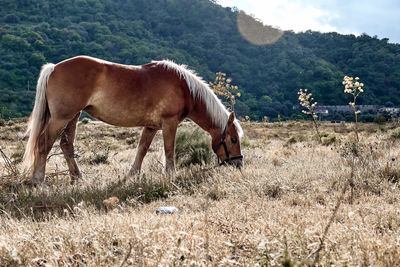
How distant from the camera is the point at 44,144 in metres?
4.33

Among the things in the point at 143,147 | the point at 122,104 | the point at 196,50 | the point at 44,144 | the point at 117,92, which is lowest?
the point at 143,147

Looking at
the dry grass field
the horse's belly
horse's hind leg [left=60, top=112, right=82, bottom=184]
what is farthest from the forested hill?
the dry grass field

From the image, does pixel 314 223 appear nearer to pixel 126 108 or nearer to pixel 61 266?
pixel 61 266

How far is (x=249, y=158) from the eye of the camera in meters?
6.16

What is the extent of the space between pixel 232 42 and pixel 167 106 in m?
108

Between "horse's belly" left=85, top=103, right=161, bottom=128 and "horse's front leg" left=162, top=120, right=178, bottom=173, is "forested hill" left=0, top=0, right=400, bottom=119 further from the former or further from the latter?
"horse's front leg" left=162, top=120, right=178, bottom=173

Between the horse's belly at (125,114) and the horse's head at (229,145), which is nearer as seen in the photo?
the horse's belly at (125,114)

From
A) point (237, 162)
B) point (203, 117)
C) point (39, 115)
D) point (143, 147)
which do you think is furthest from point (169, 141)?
point (39, 115)

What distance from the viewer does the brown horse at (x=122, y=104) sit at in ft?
14.0

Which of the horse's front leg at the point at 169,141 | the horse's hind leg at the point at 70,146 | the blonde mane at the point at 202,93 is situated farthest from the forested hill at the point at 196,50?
the horse's front leg at the point at 169,141

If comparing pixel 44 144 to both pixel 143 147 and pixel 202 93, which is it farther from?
pixel 202 93

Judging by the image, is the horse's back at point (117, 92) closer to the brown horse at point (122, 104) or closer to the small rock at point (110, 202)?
the brown horse at point (122, 104)

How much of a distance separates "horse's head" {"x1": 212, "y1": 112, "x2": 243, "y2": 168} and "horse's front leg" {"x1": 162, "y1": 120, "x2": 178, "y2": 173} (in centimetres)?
87

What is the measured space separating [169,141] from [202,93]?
1087mm
